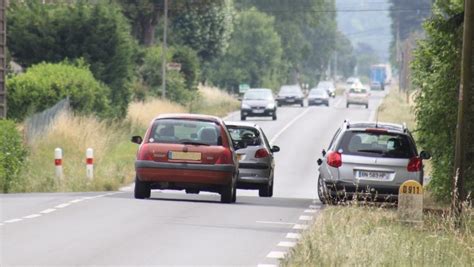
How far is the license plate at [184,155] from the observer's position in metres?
24.3

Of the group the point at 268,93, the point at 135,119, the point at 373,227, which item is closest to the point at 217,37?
the point at 268,93

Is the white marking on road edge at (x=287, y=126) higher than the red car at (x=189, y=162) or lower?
lower

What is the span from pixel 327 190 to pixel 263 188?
5925mm

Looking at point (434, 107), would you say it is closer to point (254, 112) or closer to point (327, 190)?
point (327, 190)

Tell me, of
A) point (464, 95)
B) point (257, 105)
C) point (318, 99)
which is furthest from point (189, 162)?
point (318, 99)

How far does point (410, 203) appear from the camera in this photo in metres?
19.7

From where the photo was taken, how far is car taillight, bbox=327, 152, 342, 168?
24.7m

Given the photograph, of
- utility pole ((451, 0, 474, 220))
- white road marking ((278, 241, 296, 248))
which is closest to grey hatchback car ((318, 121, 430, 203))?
utility pole ((451, 0, 474, 220))

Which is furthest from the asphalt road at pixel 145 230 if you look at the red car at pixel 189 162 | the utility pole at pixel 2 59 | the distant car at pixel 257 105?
the distant car at pixel 257 105

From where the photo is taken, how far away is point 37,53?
189 feet

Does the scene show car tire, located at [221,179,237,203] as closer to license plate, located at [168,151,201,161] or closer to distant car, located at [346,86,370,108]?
license plate, located at [168,151,201,161]

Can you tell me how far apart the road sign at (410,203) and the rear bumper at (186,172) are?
5172 millimetres

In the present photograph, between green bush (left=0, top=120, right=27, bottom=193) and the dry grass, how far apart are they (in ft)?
37.6

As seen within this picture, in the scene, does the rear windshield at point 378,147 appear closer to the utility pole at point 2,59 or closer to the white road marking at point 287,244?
the white road marking at point 287,244
